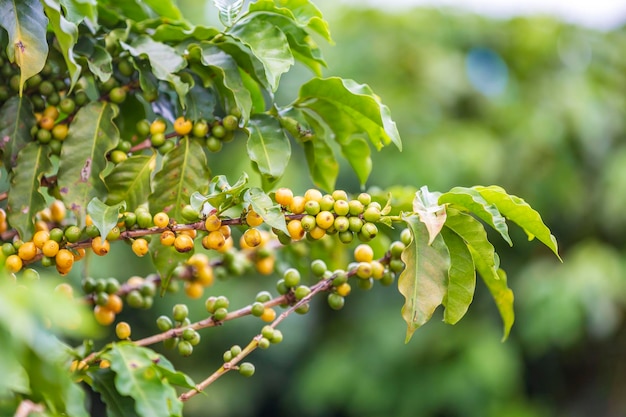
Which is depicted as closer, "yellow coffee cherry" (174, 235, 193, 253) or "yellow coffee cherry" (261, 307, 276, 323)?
"yellow coffee cherry" (174, 235, 193, 253)

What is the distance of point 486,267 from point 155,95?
41cm

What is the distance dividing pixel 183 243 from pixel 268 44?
231 mm

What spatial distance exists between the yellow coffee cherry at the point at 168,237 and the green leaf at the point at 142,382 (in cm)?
11

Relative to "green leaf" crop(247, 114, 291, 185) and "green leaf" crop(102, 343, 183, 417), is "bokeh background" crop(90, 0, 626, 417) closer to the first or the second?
"green leaf" crop(247, 114, 291, 185)

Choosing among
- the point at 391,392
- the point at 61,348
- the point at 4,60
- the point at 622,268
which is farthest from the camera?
the point at 391,392

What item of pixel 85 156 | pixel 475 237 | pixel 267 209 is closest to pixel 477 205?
pixel 475 237

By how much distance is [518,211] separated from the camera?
2.36ft

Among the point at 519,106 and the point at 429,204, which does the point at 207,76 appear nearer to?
the point at 429,204

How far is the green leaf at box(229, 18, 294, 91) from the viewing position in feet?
2.44

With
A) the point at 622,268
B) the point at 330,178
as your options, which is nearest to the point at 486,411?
the point at 622,268

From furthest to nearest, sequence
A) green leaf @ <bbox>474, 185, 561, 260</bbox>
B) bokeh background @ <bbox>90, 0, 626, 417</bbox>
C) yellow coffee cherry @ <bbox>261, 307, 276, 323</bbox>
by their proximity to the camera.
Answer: bokeh background @ <bbox>90, 0, 626, 417</bbox>, yellow coffee cherry @ <bbox>261, 307, 276, 323</bbox>, green leaf @ <bbox>474, 185, 561, 260</bbox>

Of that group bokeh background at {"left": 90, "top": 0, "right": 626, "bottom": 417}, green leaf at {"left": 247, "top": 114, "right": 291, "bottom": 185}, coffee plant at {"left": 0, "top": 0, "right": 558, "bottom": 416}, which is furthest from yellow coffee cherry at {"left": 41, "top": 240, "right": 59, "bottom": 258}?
bokeh background at {"left": 90, "top": 0, "right": 626, "bottom": 417}

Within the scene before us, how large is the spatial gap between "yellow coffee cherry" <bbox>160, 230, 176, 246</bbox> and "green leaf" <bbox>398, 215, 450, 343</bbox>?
9.1 inches

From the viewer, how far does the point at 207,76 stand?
0.82 m
